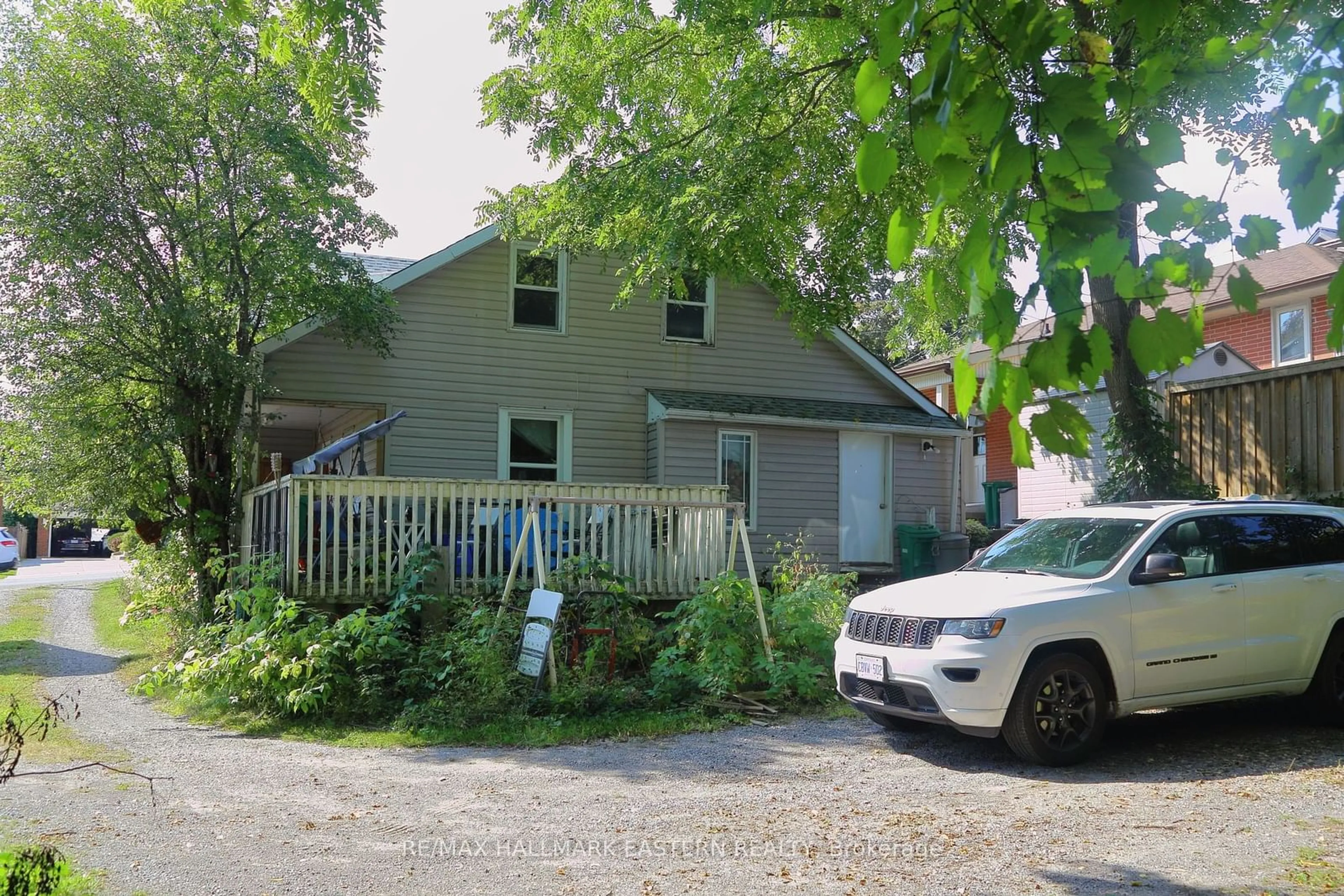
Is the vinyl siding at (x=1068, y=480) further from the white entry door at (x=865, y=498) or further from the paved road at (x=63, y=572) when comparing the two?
the paved road at (x=63, y=572)

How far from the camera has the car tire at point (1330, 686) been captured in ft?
25.8

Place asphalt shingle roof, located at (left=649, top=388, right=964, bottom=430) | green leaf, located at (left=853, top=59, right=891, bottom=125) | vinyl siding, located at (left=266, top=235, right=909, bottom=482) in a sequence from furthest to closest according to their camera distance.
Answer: asphalt shingle roof, located at (left=649, top=388, right=964, bottom=430), vinyl siding, located at (left=266, top=235, right=909, bottom=482), green leaf, located at (left=853, top=59, right=891, bottom=125)

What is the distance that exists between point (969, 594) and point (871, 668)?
34.0 inches

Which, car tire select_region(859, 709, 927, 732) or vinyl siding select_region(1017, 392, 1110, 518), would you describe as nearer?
car tire select_region(859, 709, 927, 732)

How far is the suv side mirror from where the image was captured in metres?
7.27

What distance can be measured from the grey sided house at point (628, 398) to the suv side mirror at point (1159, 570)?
859 cm

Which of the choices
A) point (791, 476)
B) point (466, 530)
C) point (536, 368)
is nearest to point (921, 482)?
point (791, 476)

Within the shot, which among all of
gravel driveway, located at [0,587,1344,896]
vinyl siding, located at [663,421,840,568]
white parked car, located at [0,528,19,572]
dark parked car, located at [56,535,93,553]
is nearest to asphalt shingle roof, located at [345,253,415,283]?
vinyl siding, located at [663,421,840,568]

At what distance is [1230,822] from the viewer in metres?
5.76

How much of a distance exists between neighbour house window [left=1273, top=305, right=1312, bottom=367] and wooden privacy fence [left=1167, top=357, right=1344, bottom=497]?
10.3 m

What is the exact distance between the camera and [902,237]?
2.85 m

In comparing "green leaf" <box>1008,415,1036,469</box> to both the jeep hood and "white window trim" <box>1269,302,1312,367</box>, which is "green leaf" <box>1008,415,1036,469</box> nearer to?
the jeep hood

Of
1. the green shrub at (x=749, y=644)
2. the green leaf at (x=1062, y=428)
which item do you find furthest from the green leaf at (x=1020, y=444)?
the green shrub at (x=749, y=644)

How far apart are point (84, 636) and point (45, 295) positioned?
6007 millimetres
